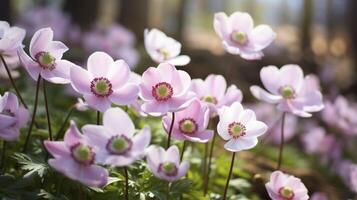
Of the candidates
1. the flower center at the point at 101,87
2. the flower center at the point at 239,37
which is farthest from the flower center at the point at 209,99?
the flower center at the point at 101,87

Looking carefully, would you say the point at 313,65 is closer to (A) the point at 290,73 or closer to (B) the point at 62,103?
(B) the point at 62,103

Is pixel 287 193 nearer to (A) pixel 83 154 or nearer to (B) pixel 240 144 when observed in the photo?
(B) pixel 240 144

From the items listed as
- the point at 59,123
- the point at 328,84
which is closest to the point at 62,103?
the point at 59,123

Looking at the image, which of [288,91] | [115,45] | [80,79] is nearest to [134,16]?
[115,45]

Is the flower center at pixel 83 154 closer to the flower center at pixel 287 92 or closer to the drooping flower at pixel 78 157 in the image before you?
the drooping flower at pixel 78 157

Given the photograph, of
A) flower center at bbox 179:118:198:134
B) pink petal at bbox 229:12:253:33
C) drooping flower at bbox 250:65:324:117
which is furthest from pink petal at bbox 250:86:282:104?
flower center at bbox 179:118:198:134
